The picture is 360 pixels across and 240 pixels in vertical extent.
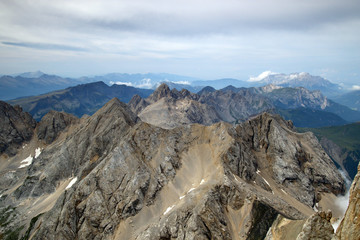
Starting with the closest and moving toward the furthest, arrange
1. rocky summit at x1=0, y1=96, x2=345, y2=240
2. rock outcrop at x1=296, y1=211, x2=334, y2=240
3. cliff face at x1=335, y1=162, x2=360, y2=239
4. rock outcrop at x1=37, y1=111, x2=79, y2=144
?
1. cliff face at x1=335, y1=162, x2=360, y2=239
2. rock outcrop at x1=296, y1=211, x2=334, y2=240
3. rocky summit at x1=0, y1=96, x2=345, y2=240
4. rock outcrop at x1=37, y1=111, x2=79, y2=144

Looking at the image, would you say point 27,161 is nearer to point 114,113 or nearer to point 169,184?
point 114,113

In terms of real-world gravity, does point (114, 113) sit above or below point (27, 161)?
above

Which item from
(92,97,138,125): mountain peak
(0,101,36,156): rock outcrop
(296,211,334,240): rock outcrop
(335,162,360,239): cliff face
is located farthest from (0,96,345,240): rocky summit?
(0,101,36,156): rock outcrop

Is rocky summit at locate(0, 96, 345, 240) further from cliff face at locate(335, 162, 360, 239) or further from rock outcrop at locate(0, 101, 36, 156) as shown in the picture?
rock outcrop at locate(0, 101, 36, 156)

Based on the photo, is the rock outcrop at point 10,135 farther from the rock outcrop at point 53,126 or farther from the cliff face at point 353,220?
the cliff face at point 353,220

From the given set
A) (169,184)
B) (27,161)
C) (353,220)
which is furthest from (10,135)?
(353,220)

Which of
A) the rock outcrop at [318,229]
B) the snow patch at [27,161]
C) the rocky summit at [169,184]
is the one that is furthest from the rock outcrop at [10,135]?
the rock outcrop at [318,229]

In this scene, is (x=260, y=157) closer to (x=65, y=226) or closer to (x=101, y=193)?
(x=101, y=193)

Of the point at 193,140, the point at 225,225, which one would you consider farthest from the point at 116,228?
the point at 193,140
